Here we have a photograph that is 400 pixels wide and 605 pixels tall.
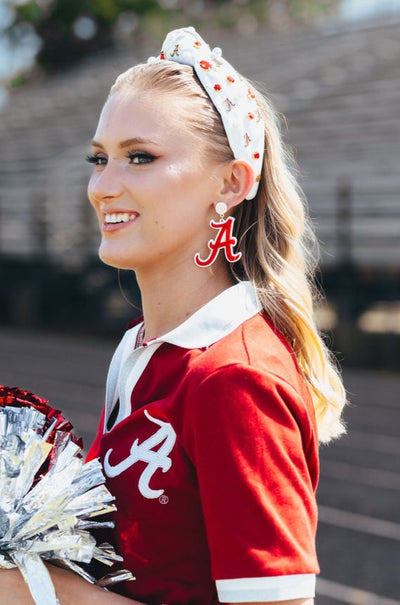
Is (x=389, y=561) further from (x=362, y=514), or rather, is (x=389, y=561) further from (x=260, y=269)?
(x=260, y=269)

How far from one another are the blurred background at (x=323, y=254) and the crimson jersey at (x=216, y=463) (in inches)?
27.3

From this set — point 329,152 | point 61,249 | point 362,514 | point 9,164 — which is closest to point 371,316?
point 329,152

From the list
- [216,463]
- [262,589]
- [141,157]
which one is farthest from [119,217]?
[262,589]

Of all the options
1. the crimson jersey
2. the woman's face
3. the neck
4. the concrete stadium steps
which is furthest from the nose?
the concrete stadium steps

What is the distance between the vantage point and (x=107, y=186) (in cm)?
142

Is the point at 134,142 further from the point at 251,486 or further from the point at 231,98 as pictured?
the point at 251,486

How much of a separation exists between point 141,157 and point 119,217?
0.36ft

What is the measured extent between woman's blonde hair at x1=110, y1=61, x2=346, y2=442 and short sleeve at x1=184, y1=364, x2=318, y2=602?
0.25 m

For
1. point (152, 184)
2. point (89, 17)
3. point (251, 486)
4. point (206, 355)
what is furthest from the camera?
point (89, 17)

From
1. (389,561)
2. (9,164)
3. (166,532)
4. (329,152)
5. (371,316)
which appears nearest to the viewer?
(166,532)

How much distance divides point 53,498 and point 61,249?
12982 mm

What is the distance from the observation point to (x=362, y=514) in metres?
5.13

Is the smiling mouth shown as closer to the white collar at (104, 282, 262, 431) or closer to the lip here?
the lip

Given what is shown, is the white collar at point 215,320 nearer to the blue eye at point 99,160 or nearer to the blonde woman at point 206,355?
the blonde woman at point 206,355
